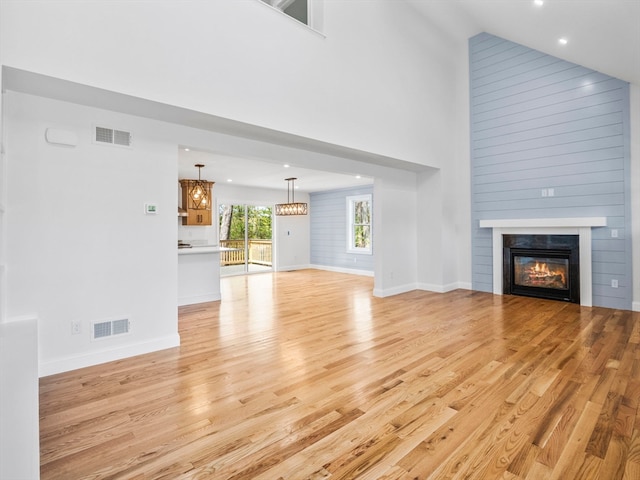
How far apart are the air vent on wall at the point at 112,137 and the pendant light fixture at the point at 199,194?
460 centimetres

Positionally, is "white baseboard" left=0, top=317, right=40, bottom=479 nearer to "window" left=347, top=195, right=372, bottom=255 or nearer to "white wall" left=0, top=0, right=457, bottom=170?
"white wall" left=0, top=0, right=457, bottom=170

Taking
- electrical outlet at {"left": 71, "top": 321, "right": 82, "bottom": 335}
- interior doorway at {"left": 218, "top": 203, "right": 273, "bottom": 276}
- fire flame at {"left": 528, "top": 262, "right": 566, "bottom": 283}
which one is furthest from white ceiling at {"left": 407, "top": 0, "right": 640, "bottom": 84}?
interior doorway at {"left": 218, "top": 203, "right": 273, "bottom": 276}

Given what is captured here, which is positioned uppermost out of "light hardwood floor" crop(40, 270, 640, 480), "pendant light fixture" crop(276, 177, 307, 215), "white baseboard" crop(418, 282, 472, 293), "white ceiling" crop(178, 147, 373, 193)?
"white ceiling" crop(178, 147, 373, 193)

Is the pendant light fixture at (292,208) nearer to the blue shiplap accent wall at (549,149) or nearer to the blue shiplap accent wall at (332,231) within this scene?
the blue shiplap accent wall at (332,231)

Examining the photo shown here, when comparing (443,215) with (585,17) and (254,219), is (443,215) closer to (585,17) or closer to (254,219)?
(585,17)

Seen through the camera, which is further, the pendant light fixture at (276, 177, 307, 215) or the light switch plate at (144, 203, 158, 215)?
the pendant light fixture at (276, 177, 307, 215)

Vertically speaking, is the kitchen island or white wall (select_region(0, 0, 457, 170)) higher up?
white wall (select_region(0, 0, 457, 170))

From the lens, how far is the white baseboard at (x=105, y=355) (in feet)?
9.47

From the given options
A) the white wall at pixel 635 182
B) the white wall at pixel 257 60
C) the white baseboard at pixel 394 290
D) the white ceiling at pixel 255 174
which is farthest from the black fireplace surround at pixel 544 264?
the white ceiling at pixel 255 174

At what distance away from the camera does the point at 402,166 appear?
6.08 m

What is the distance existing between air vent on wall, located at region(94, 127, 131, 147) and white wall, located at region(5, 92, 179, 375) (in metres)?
0.05

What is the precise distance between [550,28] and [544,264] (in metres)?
3.57

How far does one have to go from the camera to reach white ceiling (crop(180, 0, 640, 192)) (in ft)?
11.2

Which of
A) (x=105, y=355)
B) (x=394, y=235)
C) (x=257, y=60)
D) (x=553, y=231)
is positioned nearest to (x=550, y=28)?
(x=553, y=231)
